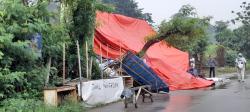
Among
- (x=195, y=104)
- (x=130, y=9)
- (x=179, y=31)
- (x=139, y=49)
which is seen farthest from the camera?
(x=130, y=9)

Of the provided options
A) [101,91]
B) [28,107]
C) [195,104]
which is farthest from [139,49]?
[28,107]

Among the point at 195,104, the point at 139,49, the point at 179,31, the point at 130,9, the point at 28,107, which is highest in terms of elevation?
the point at 130,9

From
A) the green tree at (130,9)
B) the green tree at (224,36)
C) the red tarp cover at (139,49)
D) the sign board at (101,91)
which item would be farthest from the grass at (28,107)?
the green tree at (130,9)

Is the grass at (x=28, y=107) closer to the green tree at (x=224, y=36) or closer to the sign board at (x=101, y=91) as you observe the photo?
the sign board at (x=101, y=91)

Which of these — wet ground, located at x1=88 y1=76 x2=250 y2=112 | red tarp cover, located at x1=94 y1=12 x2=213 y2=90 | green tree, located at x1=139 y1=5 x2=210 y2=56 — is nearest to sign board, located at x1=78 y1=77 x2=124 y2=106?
wet ground, located at x1=88 y1=76 x2=250 y2=112

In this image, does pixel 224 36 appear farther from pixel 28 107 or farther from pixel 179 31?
pixel 28 107

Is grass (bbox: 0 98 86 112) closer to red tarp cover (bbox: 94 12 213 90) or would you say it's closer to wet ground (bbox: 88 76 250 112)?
wet ground (bbox: 88 76 250 112)

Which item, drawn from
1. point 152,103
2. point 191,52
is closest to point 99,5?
point 152,103

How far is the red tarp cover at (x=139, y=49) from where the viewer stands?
78.5 feet

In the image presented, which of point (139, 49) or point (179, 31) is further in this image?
point (139, 49)

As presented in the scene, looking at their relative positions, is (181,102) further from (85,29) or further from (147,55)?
(147,55)

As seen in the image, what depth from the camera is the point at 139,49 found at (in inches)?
1008

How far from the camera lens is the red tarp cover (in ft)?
78.5

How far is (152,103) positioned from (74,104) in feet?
11.8
